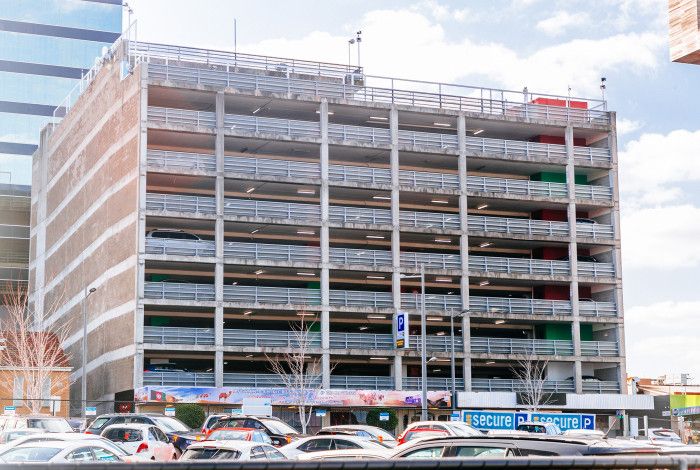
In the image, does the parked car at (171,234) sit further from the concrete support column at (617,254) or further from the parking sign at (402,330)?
the concrete support column at (617,254)

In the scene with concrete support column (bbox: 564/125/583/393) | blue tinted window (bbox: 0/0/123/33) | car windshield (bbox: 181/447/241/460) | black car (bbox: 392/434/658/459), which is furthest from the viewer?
blue tinted window (bbox: 0/0/123/33)

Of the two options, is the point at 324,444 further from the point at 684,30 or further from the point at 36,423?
the point at 684,30

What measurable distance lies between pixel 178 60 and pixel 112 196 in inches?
414

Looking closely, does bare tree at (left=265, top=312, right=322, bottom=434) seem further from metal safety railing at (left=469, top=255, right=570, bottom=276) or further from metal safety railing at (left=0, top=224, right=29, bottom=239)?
metal safety railing at (left=0, top=224, right=29, bottom=239)

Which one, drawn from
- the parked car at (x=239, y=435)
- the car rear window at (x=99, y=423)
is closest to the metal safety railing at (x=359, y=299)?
the car rear window at (x=99, y=423)

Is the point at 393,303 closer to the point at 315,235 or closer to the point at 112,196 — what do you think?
the point at 315,235

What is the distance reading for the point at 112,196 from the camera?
8100 centimetres

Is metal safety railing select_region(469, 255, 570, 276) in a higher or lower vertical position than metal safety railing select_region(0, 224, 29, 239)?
lower

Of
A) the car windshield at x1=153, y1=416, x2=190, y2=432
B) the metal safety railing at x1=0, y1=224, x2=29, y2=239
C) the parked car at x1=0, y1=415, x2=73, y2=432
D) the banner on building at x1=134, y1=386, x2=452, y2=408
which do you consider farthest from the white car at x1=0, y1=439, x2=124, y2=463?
the metal safety railing at x1=0, y1=224, x2=29, y2=239

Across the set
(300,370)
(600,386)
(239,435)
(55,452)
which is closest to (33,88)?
(300,370)

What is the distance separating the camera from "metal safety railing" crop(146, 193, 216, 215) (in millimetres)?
75500

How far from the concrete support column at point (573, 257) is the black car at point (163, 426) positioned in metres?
48.6

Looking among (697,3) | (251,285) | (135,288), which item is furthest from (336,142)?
(697,3)

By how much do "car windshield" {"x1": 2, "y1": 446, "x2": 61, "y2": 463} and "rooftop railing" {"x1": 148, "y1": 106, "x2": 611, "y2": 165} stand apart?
53.6 meters
